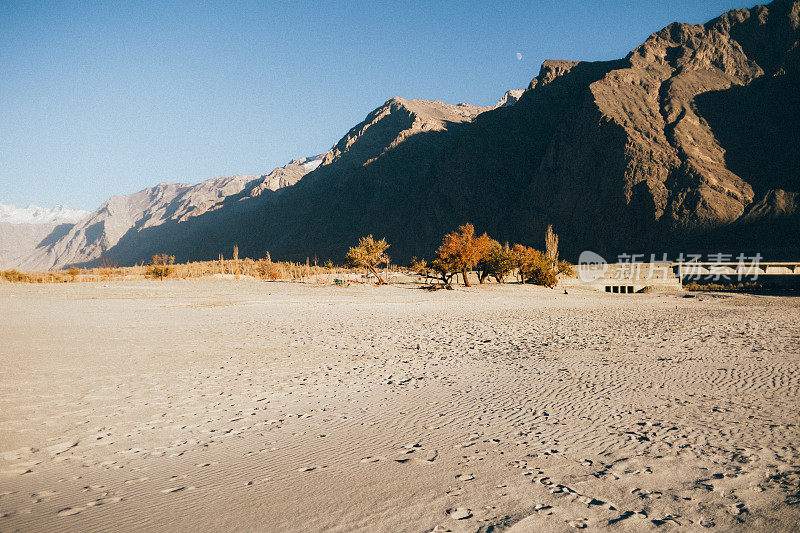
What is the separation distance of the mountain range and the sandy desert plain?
2469 inches

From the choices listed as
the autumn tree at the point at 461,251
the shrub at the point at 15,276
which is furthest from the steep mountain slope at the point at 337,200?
the autumn tree at the point at 461,251

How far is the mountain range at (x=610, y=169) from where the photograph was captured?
6525cm

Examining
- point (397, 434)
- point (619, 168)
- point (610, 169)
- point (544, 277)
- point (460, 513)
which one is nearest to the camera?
point (460, 513)

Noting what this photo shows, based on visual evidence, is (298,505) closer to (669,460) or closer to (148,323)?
(669,460)

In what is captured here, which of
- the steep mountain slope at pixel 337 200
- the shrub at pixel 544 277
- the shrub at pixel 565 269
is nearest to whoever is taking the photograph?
the shrub at pixel 544 277

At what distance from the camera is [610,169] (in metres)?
73.3

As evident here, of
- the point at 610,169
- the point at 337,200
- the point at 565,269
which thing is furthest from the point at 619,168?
the point at 337,200

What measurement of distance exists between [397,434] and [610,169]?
79.0 m

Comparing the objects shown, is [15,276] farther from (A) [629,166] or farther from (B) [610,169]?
(B) [610,169]

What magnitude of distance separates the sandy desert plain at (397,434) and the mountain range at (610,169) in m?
62.7

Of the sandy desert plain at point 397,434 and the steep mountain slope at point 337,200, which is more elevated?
the steep mountain slope at point 337,200

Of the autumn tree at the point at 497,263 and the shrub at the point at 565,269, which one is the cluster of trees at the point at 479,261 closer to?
the autumn tree at the point at 497,263

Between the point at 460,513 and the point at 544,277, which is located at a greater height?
the point at 544,277

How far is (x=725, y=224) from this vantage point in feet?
202
